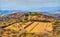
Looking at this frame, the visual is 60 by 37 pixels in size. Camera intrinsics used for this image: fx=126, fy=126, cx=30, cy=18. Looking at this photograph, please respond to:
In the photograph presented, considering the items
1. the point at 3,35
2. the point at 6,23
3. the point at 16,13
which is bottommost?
the point at 3,35

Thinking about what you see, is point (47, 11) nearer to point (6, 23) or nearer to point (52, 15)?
point (52, 15)

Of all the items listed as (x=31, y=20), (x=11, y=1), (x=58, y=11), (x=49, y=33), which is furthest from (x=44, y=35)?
(x=11, y=1)

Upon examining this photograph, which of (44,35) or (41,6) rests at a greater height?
(41,6)

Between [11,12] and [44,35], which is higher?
[11,12]

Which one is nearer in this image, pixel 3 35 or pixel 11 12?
pixel 3 35

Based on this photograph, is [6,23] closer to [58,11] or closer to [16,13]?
[16,13]

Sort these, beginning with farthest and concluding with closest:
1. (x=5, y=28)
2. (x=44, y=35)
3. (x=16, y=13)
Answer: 1. (x=16, y=13)
2. (x=5, y=28)
3. (x=44, y=35)

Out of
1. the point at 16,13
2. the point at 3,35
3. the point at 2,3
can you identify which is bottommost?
the point at 3,35

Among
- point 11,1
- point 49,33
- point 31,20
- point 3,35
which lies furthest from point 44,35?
point 11,1

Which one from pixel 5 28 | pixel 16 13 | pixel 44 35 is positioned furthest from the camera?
pixel 16 13
